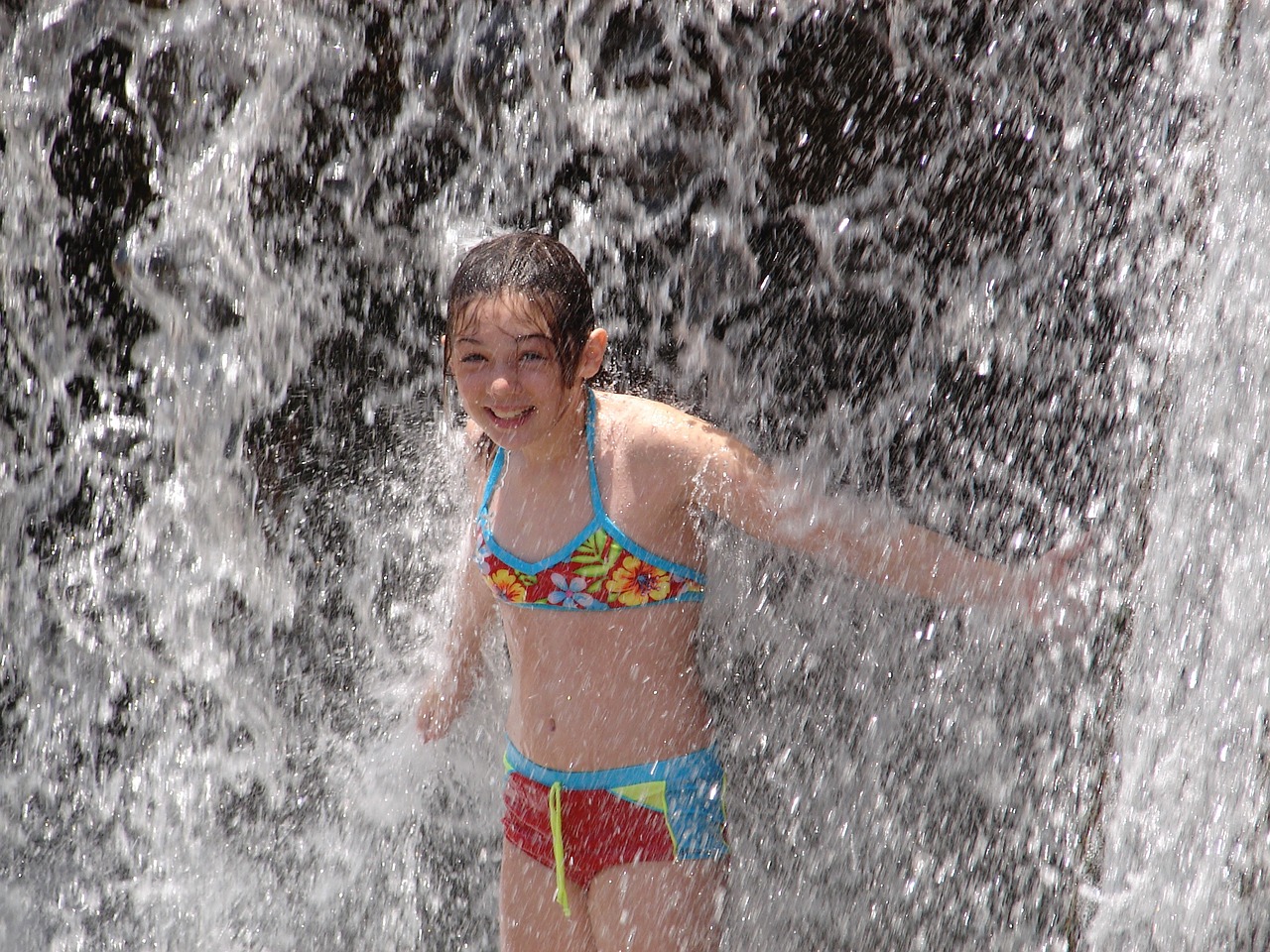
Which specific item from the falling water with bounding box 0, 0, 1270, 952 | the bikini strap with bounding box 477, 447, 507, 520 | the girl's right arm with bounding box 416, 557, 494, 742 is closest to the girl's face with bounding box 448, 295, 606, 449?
the bikini strap with bounding box 477, 447, 507, 520

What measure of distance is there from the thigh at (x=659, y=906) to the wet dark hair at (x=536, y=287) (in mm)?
988

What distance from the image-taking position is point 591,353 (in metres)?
2.23

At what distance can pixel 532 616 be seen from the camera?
2.33 m

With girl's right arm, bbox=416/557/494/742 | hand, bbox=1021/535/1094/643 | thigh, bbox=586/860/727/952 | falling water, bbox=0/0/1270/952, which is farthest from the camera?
girl's right arm, bbox=416/557/494/742

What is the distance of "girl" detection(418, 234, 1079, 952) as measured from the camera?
214cm

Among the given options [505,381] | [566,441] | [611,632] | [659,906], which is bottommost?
[659,906]

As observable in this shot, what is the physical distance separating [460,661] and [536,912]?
0.59 metres

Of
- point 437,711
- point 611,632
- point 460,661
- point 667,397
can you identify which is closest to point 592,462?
point 611,632

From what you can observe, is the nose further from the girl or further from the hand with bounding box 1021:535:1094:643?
the hand with bounding box 1021:535:1094:643

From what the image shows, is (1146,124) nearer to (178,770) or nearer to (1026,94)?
(1026,94)

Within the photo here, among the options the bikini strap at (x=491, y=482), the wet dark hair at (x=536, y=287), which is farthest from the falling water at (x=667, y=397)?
the wet dark hair at (x=536, y=287)

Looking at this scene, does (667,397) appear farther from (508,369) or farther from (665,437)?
(508,369)

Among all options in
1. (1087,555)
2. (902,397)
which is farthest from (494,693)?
(1087,555)

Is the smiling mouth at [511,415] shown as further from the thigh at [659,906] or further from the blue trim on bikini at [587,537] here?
the thigh at [659,906]
